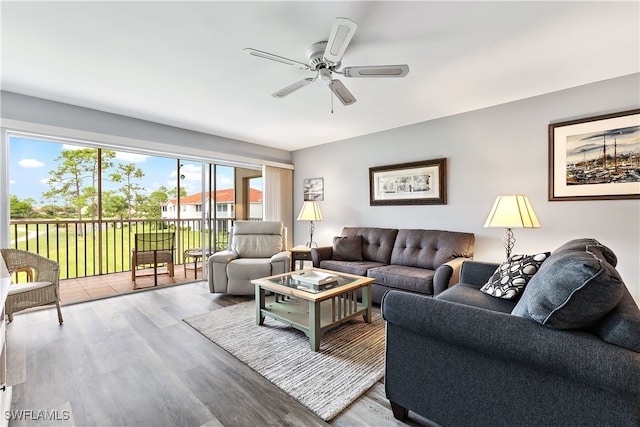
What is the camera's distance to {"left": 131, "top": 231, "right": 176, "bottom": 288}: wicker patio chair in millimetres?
4238

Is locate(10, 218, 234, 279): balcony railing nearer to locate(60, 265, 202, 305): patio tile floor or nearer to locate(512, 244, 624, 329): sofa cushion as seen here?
locate(60, 265, 202, 305): patio tile floor

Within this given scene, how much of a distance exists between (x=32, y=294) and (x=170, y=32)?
252 cm

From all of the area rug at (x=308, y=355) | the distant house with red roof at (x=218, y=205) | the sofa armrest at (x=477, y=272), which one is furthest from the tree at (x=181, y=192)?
the sofa armrest at (x=477, y=272)

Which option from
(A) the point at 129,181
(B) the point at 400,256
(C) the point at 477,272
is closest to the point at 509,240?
(C) the point at 477,272

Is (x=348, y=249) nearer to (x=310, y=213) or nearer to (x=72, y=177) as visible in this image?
(x=310, y=213)

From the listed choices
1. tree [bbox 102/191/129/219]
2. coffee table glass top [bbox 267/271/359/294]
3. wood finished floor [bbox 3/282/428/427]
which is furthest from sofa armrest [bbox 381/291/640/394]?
tree [bbox 102/191/129/219]

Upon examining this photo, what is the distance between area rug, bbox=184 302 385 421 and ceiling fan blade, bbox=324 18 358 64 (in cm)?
211

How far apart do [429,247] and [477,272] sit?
97 cm

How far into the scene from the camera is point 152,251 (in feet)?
14.2

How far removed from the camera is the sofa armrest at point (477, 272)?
2.46 m

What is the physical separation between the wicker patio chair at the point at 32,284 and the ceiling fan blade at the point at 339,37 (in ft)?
10.2

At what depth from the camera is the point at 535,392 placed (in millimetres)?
1133

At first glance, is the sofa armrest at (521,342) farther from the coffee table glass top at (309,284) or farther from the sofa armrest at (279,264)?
the sofa armrest at (279,264)

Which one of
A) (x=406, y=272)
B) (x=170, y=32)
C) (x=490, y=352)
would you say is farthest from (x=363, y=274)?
(x=170, y=32)
